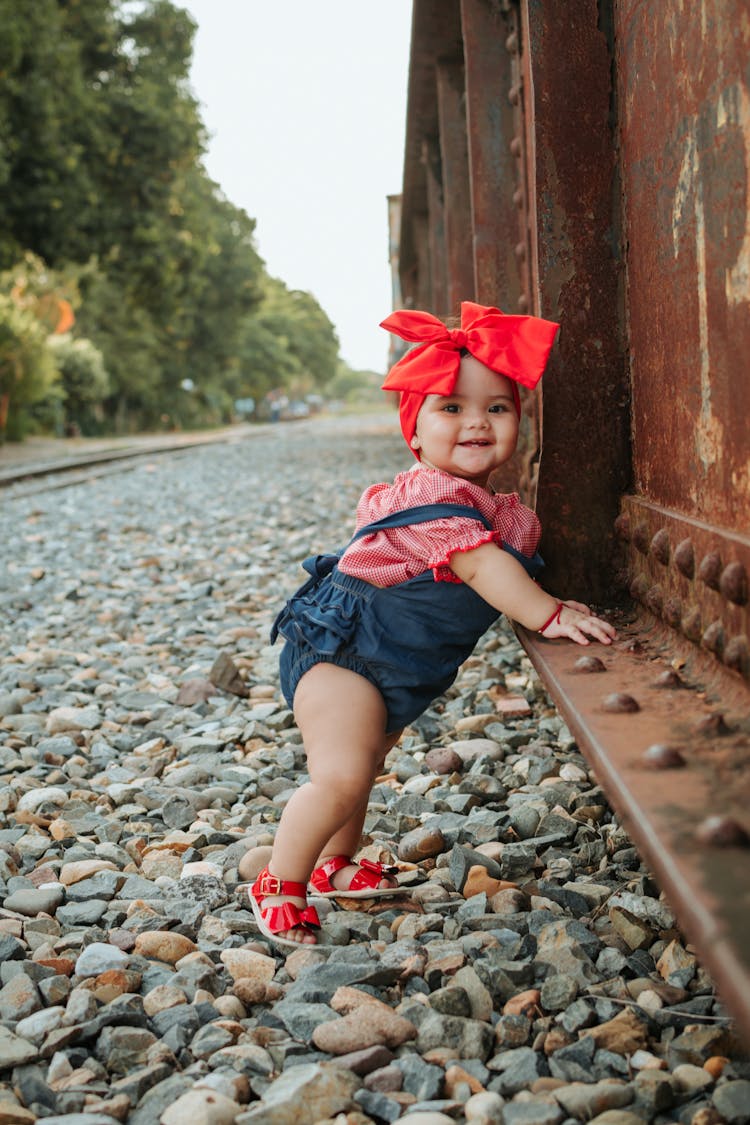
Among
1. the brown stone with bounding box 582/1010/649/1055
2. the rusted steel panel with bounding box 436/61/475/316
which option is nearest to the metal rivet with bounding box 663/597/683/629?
the brown stone with bounding box 582/1010/649/1055

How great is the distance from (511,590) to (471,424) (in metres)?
0.35

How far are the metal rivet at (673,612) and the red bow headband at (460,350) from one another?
498 millimetres

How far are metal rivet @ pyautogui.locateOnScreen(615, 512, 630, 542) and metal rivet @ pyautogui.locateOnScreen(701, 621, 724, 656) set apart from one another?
541mm

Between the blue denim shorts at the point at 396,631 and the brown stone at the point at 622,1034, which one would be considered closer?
the brown stone at the point at 622,1034

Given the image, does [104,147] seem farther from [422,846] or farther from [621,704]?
[621,704]

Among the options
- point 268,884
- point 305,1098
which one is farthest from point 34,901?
point 305,1098

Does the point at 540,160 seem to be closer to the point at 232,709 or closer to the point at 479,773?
the point at 479,773

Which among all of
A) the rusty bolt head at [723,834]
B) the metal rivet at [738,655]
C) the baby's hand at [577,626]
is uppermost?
the metal rivet at [738,655]

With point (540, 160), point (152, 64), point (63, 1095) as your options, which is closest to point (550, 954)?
point (63, 1095)

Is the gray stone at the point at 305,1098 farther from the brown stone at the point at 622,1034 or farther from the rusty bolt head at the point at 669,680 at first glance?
the rusty bolt head at the point at 669,680

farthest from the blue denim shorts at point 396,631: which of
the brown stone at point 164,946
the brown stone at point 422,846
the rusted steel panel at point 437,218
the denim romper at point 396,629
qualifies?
the rusted steel panel at point 437,218

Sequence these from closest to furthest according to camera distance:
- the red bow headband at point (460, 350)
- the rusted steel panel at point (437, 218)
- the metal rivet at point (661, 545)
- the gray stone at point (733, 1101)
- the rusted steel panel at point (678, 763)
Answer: the rusted steel panel at point (678, 763)
the gray stone at point (733, 1101)
the metal rivet at point (661, 545)
the red bow headband at point (460, 350)
the rusted steel panel at point (437, 218)

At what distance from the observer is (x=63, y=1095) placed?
1.57m

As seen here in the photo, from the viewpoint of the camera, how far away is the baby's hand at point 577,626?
1.92 metres
